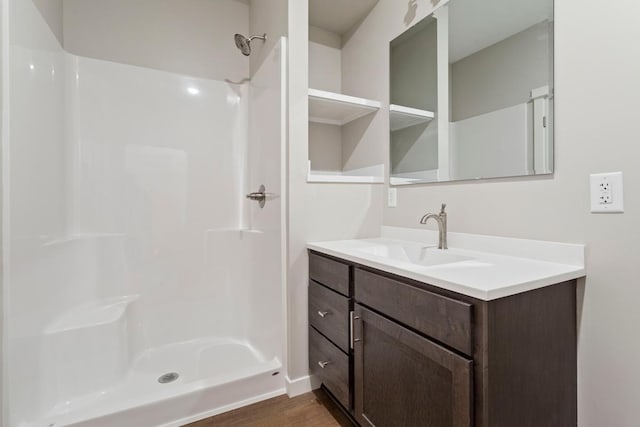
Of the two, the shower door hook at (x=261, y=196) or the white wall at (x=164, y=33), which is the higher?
the white wall at (x=164, y=33)

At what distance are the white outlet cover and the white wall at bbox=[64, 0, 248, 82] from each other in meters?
2.07

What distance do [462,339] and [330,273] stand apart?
72cm

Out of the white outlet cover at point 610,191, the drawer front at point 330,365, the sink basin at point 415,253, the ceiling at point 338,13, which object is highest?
the ceiling at point 338,13

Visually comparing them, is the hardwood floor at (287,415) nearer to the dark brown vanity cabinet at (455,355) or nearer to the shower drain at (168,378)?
the dark brown vanity cabinet at (455,355)

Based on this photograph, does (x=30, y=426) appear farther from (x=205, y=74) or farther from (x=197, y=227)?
(x=205, y=74)

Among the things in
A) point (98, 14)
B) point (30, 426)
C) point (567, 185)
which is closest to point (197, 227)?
point (30, 426)

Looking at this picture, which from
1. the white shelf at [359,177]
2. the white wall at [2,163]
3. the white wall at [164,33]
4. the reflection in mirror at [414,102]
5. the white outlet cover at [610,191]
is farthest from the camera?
the white wall at [164,33]

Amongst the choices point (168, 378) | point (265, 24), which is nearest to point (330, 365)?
point (168, 378)

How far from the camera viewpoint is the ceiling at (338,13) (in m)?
2.02

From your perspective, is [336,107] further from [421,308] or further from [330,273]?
[421,308]

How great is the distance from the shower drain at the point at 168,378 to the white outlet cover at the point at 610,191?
209 centimetres

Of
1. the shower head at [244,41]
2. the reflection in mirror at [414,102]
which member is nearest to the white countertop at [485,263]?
the reflection in mirror at [414,102]

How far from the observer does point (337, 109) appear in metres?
2.02

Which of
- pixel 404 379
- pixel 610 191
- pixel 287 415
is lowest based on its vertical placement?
pixel 287 415
